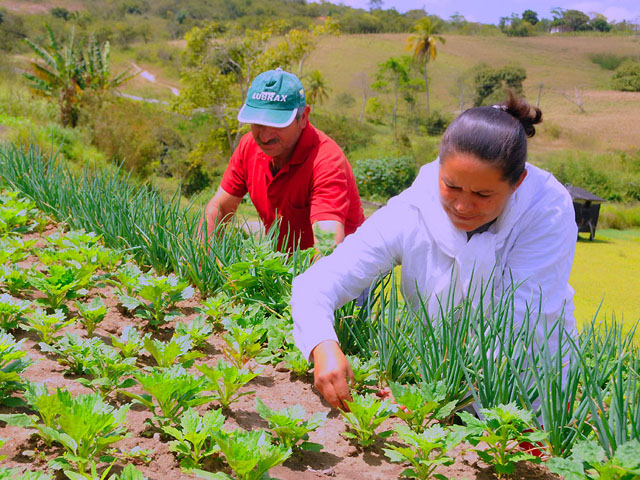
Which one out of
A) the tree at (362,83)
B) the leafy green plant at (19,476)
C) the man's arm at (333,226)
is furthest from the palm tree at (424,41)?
the leafy green plant at (19,476)

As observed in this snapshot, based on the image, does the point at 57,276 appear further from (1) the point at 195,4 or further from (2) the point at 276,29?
(1) the point at 195,4

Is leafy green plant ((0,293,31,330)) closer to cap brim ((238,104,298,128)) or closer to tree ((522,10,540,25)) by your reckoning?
cap brim ((238,104,298,128))

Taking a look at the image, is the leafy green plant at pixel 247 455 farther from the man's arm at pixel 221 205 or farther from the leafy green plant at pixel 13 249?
the man's arm at pixel 221 205

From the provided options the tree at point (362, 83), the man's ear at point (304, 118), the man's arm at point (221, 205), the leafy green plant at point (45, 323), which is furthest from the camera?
the tree at point (362, 83)

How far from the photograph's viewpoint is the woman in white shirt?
1374 millimetres

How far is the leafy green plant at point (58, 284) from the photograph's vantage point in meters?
1.67

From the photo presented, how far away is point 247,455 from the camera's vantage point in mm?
933

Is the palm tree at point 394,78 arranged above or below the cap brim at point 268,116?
above

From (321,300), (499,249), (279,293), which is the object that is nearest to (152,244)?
(279,293)

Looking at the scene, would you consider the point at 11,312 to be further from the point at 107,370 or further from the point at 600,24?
the point at 600,24

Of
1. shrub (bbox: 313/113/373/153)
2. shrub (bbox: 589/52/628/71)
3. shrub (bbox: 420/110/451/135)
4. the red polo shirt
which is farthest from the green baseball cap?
shrub (bbox: 589/52/628/71)

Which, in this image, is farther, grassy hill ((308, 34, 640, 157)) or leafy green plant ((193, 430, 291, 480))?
grassy hill ((308, 34, 640, 157))

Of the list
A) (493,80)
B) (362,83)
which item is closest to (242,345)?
(493,80)

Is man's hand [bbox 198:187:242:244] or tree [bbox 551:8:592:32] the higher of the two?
tree [bbox 551:8:592:32]
